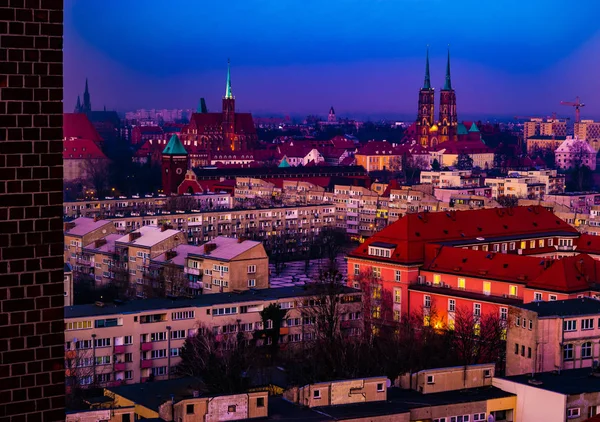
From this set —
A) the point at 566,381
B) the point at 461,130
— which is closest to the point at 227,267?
the point at 566,381

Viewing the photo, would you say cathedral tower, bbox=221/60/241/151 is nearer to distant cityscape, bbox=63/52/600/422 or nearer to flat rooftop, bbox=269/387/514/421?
distant cityscape, bbox=63/52/600/422

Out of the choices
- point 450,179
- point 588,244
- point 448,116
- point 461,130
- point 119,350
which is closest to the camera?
point 119,350

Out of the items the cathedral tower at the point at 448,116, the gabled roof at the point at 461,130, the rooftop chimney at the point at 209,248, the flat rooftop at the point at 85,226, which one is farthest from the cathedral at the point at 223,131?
the rooftop chimney at the point at 209,248

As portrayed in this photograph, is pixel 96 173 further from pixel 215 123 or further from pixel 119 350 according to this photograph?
pixel 119 350

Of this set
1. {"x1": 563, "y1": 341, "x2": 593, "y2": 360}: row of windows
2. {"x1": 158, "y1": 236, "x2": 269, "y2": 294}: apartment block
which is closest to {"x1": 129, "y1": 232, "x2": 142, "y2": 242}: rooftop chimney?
{"x1": 158, "y1": 236, "x2": 269, "y2": 294}: apartment block

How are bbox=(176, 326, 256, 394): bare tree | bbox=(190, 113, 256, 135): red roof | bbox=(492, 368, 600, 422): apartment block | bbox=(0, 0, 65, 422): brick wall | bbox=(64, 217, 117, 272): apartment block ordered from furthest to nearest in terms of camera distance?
bbox=(190, 113, 256, 135): red roof
bbox=(64, 217, 117, 272): apartment block
bbox=(176, 326, 256, 394): bare tree
bbox=(492, 368, 600, 422): apartment block
bbox=(0, 0, 65, 422): brick wall

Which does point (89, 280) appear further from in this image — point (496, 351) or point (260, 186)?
point (260, 186)
